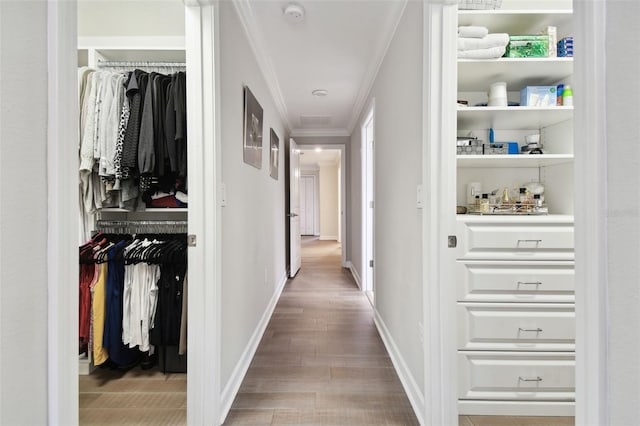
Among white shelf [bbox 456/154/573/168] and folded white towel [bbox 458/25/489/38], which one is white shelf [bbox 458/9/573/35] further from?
white shelf [bbox 456/154/573/168]

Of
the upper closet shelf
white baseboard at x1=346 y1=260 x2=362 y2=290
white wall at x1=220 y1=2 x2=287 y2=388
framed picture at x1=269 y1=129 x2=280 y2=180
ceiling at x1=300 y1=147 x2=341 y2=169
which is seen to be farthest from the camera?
ceiling at x1=300 y1=147 x2=341 y2=169

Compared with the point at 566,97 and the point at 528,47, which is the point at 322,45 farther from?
the point at 566,97

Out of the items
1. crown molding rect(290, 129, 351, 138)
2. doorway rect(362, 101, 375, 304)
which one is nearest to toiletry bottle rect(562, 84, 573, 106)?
doorway rect(362, 101, 375, 304)

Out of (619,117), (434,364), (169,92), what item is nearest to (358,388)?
(434,364)

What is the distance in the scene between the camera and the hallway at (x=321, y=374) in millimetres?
1503

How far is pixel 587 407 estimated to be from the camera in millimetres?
551

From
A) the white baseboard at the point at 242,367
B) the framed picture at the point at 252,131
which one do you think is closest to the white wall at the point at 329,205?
the white baseboard at the point at 242,367

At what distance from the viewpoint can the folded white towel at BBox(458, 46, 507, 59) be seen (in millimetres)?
1523

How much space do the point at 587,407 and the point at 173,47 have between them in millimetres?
2573

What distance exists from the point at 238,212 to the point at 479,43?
66.5 inches

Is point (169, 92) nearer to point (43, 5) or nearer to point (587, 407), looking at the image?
point (43, 5)

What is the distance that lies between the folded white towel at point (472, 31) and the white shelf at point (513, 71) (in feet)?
0.46

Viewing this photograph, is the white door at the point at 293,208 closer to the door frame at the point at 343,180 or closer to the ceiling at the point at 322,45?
the door frame at the point at 343,180

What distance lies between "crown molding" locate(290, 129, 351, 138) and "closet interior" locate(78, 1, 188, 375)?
3.01 m
